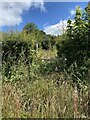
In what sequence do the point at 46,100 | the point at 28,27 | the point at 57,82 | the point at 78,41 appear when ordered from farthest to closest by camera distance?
the point at 28,27 < the point at 78,41 < the point at 57,82 < the point at 46,100

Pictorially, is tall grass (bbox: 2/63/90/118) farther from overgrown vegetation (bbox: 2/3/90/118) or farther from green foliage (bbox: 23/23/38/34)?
green foliage (bbox: 23/23/38/34)

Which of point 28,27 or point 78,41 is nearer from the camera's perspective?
point 78,41

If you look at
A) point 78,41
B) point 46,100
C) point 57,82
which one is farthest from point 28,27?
point 46,100

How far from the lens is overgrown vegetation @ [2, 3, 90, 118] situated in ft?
14.0

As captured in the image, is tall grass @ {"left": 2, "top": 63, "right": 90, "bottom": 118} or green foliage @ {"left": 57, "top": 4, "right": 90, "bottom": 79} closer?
tall grass @ {"left": 2, "top": 63, "right": 90, "bottom": 118}

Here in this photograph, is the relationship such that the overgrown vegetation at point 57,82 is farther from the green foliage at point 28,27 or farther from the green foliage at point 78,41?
the green foliage at point 28,27

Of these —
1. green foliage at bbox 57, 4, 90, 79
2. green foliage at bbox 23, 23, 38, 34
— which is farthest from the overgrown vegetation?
green foliage at bbox 23, 23, 38, 34

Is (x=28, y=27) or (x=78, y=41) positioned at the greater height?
(x=28, y=27)

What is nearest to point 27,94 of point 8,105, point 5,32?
point 8,105

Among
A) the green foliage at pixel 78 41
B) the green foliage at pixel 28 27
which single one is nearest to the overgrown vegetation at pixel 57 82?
the green foliage at pixel 78 41

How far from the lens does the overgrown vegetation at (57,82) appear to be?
4258mm

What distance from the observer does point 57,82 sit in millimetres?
5227

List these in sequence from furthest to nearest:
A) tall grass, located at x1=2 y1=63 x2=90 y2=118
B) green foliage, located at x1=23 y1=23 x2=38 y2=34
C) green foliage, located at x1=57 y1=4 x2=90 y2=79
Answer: green foliage, located at x1=23 y1=23 x2=38 y2=34, green foliage, located at x1=57 y1=4 x2=90 y2=79, tall grass, located at x1=2 y1=63 x2=90 y2=118

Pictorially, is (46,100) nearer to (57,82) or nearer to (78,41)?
(57,82)
